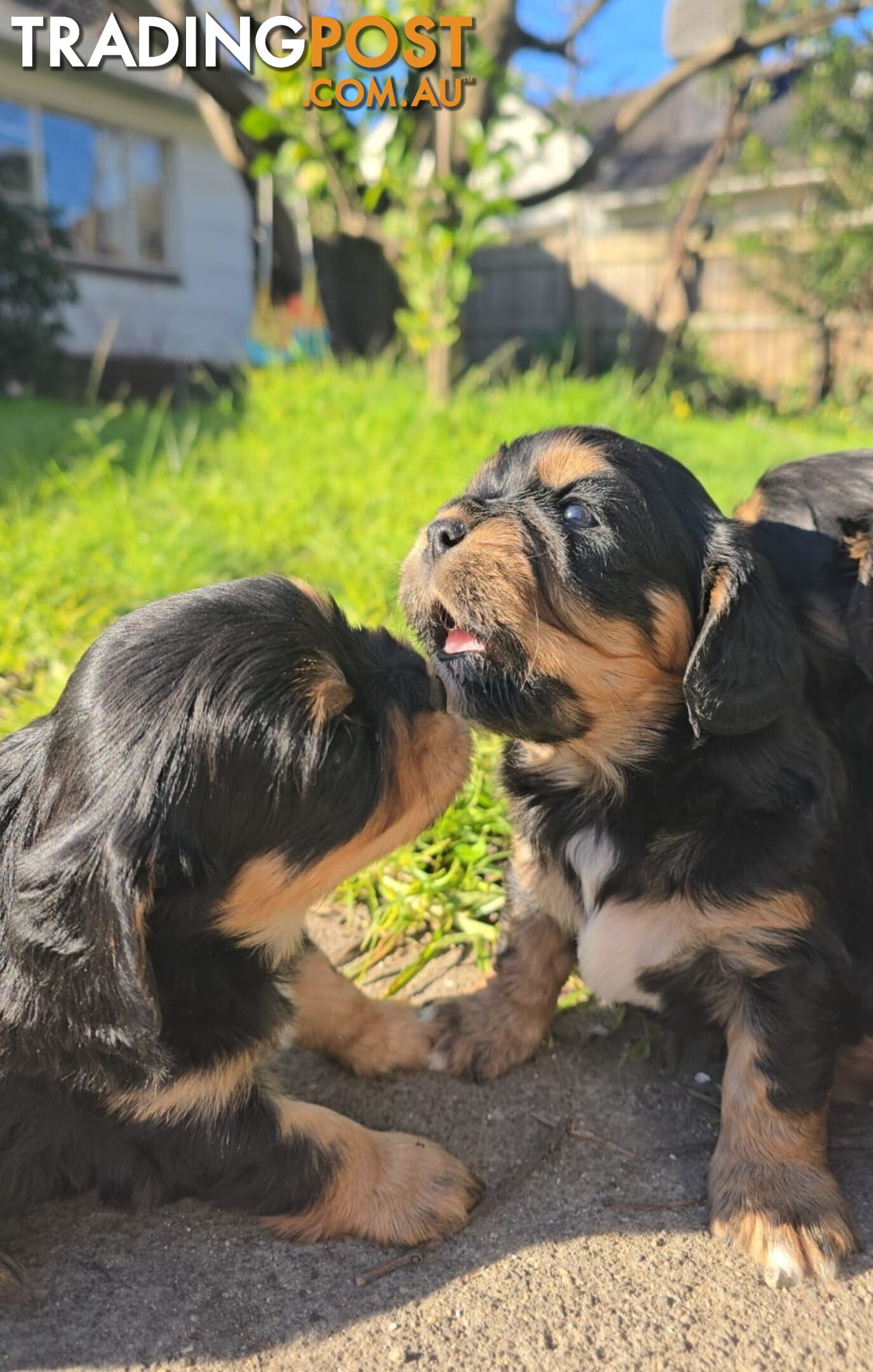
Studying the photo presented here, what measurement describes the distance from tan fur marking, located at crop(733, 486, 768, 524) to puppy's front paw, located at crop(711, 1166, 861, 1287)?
144cm

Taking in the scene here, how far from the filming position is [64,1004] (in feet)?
6.07

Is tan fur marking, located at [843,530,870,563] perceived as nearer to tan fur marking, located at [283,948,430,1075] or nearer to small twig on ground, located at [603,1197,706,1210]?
small twig on ground, located at [603,1197,706,1210]

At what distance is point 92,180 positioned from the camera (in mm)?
14562

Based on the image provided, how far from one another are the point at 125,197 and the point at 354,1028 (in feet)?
49.7

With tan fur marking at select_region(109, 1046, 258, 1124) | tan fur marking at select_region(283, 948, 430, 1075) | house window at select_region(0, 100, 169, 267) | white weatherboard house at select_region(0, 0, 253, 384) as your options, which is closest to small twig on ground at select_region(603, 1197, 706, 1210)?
tan fur marking at select_region(283, 948, 430, 1075)

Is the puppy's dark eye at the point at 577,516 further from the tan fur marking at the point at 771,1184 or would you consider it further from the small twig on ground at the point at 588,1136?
the small twig on ground at the point at 588,1136

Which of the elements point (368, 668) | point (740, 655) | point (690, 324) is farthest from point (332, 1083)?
point (690, 324)

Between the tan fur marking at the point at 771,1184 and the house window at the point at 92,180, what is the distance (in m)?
13.6

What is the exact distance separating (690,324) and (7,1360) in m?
16.8

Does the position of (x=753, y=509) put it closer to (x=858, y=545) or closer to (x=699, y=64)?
(x=858, y=545)

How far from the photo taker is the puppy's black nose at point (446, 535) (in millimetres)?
2209

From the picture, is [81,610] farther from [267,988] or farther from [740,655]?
[740,655]

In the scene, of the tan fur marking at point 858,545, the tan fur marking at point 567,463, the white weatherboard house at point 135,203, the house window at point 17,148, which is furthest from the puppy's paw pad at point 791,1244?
the house window at point 17,148

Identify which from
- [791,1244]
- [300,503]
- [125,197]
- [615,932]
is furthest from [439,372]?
[125,197]
